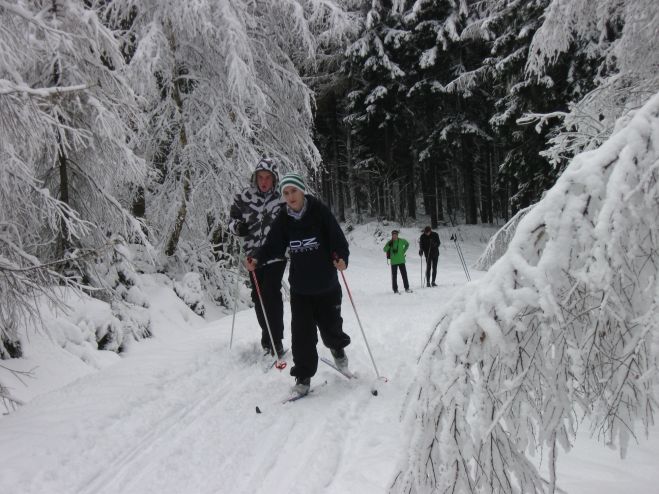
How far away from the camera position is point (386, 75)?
22406mm

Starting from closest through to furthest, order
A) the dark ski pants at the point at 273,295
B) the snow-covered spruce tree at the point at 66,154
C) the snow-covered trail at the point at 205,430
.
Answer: the snow-covered trail at the point at 205,430
the snow-covered spruce tree at the point at 66,154
the dark ski pants at the point at 273,295

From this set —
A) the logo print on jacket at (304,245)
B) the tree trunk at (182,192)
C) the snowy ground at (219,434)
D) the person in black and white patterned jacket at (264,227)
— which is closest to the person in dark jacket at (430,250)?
the tree trunk at (182,192)

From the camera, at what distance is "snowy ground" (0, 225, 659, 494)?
2.65m

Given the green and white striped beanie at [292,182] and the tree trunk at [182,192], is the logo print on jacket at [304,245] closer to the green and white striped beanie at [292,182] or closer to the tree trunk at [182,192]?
the green and white striped beanie at [292,182]

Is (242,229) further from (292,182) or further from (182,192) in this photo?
(182,192)

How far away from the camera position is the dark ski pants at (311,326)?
4.27 meters

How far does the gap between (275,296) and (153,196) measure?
24.2 ft

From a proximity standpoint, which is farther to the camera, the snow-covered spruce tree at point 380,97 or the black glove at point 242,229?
the snow-covered spruce tree at point 380,97

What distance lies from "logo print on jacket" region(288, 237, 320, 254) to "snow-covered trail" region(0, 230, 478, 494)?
1.39 m

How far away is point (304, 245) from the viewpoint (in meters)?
4.27

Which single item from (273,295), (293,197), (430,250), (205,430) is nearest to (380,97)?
(430,250)

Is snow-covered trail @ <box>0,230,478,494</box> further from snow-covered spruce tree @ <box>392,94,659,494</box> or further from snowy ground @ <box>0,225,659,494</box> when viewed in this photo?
snow-covered spruce tree @ <box>392,94,659,494</box>

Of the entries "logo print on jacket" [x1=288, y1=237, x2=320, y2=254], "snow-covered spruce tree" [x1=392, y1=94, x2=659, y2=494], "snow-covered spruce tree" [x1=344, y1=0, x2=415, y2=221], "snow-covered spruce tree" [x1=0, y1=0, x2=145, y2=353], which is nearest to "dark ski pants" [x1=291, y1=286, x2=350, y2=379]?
"logo print on jacket" [x1=288, y1=237, x2=320, y2=254]

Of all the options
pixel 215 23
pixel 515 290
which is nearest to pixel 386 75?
pixel 215 23
